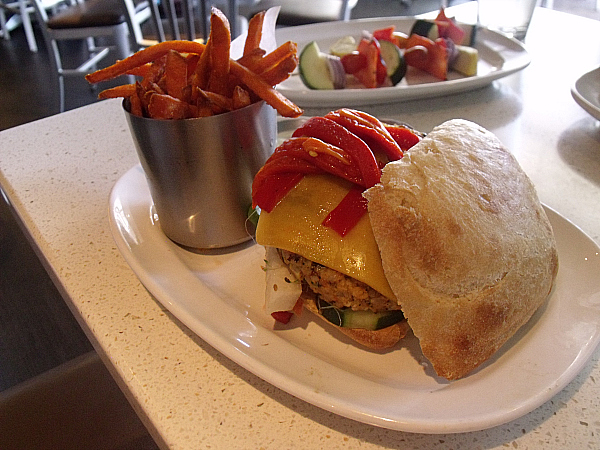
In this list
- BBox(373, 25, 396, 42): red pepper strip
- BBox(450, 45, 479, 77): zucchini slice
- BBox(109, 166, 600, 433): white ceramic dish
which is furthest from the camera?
BBox(373, 25, 396, 42): red pepper strip

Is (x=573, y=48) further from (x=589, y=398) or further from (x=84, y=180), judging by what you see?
(x=84, y=180)

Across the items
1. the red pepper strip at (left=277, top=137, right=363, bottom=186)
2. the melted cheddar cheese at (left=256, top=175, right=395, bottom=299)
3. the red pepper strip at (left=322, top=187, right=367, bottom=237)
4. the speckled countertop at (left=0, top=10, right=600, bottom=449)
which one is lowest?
the speckled countertop at (left=0, top=10, right=600, bottom=449)

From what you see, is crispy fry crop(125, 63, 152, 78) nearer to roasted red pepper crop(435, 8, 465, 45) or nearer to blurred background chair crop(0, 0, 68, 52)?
roasted red pepper crop(435, 8, 465, 45)

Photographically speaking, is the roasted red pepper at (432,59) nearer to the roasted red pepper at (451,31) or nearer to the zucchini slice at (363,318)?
the roasted red pepper at (451,31)

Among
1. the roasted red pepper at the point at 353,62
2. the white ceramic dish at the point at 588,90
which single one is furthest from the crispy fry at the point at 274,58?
the white ceramic dish at the point at 588,90

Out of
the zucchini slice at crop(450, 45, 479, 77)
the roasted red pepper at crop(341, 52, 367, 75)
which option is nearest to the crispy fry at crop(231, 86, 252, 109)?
the roasted red pepper at crop(341, 52, 367, 75)
